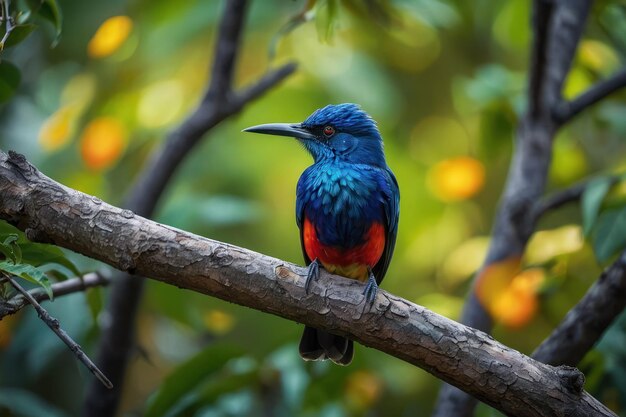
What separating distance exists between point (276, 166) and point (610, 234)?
249 cm

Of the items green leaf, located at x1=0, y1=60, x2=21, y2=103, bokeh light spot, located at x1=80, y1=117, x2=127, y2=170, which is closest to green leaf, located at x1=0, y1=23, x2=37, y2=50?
green leaf, located at x1=0, y1=60, x2=21, y2=103

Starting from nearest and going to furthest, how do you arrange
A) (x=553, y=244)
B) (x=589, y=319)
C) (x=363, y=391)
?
1. (x=589, y=319)
2. (x=553, y=244)
3. (x=363, y=391)

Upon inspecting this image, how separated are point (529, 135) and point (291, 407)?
194cm

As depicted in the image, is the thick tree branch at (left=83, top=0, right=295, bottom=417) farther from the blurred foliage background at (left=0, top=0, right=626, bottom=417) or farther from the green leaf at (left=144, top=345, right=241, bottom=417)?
the green leaf at (left=144, top=345, right=241, bottom=417)

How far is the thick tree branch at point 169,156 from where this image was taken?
13.3 ft

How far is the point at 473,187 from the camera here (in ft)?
17.9

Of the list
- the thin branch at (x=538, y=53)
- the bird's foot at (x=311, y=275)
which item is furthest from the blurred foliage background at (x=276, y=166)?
the bird's foot at (x=311, y=275)

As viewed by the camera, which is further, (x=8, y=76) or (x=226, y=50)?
(x=226, y=50)

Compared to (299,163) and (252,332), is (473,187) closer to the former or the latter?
(299,163)

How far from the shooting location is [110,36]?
4.43m

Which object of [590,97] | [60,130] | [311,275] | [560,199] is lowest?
[311,275]

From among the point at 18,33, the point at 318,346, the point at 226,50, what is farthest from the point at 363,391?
the point at 18,33

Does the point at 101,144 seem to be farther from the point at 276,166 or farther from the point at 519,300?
the point at 519,300

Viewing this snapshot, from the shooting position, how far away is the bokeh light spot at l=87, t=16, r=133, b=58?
14.5 feet
